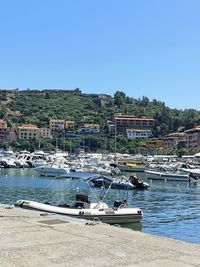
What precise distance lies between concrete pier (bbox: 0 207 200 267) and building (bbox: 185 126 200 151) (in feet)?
523

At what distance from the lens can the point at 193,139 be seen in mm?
176375

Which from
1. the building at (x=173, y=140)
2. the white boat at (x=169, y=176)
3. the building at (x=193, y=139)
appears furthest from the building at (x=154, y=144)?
the white boat at (x=169, y=176)

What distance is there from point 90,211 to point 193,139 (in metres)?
157

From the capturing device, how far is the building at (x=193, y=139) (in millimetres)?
173500

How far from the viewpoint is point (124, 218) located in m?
24.8

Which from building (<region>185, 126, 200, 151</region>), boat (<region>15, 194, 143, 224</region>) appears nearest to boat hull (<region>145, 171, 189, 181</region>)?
boat (<region>15, 194, 143, 224</region>)

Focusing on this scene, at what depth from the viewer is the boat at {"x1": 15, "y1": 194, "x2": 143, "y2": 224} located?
23156mm

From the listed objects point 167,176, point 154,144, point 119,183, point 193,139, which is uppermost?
point 193,139

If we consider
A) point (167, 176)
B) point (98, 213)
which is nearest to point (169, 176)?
point (167, 176)

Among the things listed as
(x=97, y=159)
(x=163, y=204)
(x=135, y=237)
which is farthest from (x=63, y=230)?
(x=97, y=159)

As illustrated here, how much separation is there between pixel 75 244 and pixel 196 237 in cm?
1314

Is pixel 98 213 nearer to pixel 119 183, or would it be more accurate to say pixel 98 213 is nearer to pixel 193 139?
pixel 119 183

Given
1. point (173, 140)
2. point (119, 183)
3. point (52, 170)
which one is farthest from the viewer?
point (173, 140)

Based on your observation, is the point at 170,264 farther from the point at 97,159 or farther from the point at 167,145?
the point at 167,145
